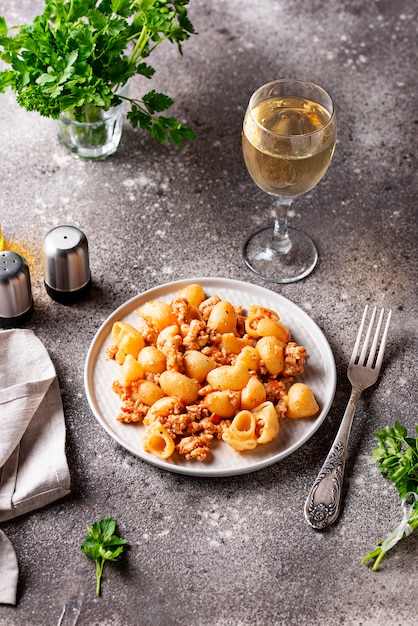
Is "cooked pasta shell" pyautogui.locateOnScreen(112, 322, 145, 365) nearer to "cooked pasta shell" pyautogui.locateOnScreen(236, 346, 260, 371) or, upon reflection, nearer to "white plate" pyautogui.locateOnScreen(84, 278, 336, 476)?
"white plate" pyautogui.locateOnScreen(84, 278, 336, 476)

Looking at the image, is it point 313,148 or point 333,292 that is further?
point 333,292

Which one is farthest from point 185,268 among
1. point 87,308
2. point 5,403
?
point 5,403

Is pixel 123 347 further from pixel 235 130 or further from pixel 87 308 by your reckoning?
pixel 235 130

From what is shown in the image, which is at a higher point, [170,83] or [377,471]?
[170,83]

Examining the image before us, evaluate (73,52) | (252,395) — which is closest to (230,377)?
(252,395)

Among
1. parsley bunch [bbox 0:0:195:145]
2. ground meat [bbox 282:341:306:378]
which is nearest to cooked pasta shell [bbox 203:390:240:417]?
ground meat [bbox 282:341:306:378]

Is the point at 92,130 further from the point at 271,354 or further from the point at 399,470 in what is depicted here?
the point at 399,470
